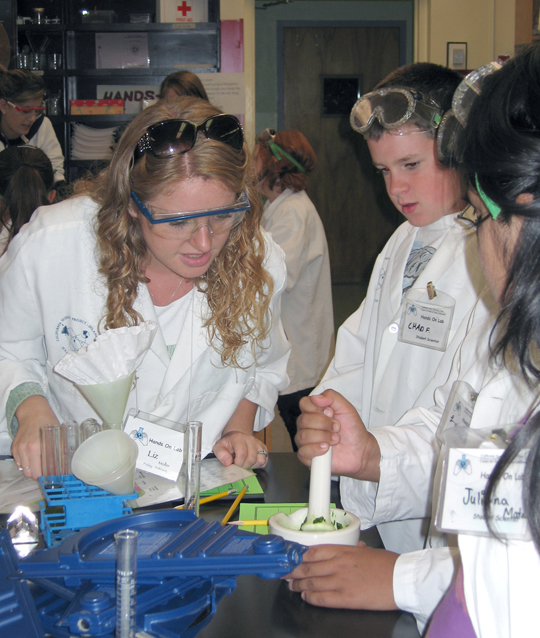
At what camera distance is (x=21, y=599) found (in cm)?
68

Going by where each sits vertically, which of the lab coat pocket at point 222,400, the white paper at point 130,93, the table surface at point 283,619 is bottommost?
the table surface at point 283,619

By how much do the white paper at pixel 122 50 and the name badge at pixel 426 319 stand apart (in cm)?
429

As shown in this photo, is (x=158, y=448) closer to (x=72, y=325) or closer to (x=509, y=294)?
(x=72, y=325)

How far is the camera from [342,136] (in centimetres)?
644

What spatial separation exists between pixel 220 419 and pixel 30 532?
0.67 m

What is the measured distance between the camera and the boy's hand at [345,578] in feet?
2.77

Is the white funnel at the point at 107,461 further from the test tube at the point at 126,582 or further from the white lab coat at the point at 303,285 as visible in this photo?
the white lab coat at the point at 303,285

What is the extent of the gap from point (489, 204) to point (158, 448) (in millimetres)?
785

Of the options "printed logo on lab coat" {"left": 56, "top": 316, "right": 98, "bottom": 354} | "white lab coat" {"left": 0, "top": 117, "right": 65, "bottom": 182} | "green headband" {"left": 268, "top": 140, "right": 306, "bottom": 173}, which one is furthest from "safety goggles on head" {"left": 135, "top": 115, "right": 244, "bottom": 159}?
"white lab coat" {"left": 0, "top": 117, "right": 65, "bottom": 182}

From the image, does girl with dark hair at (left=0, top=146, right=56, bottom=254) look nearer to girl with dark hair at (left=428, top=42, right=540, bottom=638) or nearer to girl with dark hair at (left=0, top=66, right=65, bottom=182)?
girl with dark hair at (left=0, top=66, right=65, bottom=182)

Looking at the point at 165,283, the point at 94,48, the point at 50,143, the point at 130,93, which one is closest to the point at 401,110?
the point at 165,283

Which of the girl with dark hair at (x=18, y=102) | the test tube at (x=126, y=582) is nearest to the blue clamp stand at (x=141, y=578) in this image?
the test tube at (x=126, y=582)

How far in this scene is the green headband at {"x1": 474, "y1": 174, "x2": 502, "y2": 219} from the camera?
69 cm

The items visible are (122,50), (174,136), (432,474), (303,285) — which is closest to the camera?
(432,474)
